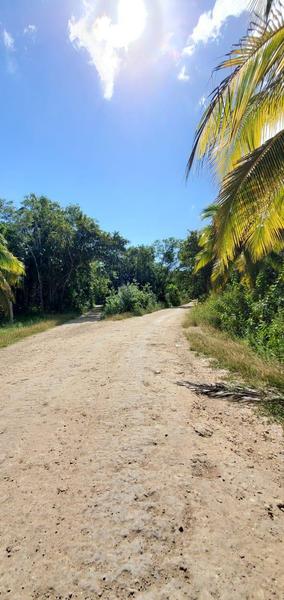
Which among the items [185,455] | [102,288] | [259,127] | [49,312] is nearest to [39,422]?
[185,455]

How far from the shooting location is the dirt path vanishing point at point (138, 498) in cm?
168

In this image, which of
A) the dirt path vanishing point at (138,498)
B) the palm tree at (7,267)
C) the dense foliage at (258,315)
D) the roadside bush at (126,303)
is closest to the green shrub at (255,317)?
the dense foliage at (258,315)

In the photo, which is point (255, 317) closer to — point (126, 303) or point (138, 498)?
point (138, 498)

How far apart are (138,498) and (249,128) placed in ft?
15.1

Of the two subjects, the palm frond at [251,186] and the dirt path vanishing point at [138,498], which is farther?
the palm frond at [251,186]

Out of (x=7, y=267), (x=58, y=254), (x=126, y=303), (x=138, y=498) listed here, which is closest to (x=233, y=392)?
(x=138, y=498)

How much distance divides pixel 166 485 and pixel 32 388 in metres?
3.42

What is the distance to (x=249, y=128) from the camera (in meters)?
4.11

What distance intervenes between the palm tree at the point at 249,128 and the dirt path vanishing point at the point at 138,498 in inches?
109

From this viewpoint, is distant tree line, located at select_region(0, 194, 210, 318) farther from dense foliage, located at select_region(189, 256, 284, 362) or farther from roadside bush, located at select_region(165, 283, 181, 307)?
dense foliage, located at select_region(189, 256, 284, 362)

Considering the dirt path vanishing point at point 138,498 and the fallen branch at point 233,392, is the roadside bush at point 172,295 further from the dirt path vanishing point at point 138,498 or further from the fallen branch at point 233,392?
the dirt path vanishing point at point 138,498

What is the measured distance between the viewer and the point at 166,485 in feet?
8.02

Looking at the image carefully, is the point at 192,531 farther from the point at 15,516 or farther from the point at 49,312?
the point at 49,312

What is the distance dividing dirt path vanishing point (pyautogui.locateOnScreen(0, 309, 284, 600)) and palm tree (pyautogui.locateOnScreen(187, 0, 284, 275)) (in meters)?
2.76
